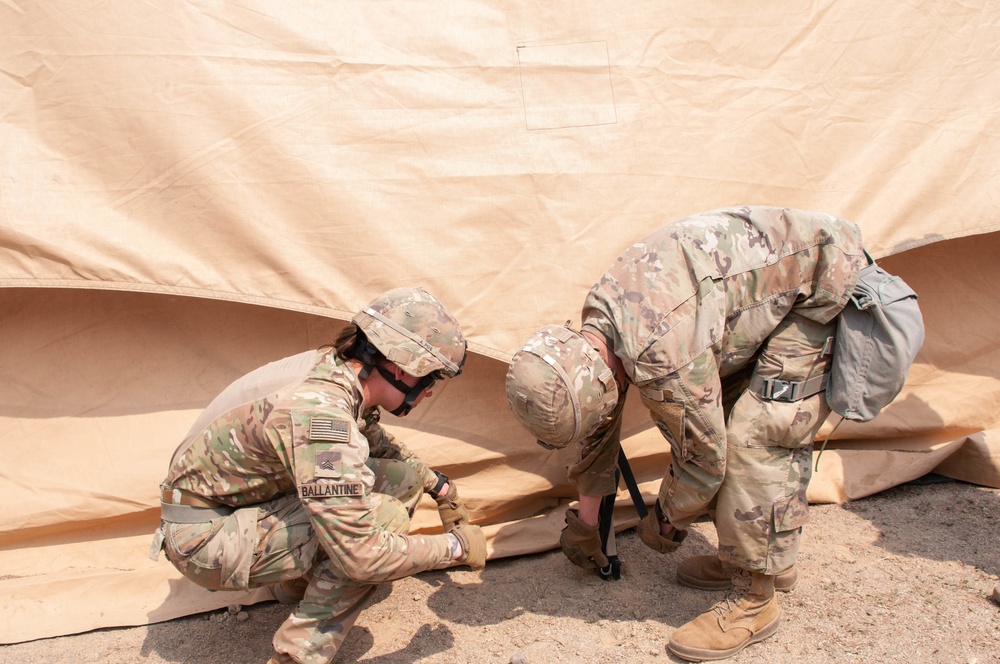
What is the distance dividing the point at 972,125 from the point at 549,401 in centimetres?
211

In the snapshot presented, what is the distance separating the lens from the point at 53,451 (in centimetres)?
284

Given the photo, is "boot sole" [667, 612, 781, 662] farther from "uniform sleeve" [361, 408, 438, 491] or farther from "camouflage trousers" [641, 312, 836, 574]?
"uniform sleeve" [361, 408, 438, 491]

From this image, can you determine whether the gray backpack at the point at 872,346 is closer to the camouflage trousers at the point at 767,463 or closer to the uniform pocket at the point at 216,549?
the camouflage trousers at the point at 767,463

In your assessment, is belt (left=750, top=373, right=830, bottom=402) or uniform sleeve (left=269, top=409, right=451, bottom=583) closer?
uniform sleeve (left=269, top=409, right=451, bottom=583)

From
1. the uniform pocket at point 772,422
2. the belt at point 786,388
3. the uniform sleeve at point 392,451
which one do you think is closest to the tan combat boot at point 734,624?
the uniform pocket at point 772,422

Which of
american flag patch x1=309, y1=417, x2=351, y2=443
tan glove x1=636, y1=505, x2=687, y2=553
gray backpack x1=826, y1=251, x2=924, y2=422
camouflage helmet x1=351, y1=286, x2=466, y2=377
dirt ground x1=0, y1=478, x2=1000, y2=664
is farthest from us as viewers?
tan glove x1=636, y1=505, x2=687, y2=553

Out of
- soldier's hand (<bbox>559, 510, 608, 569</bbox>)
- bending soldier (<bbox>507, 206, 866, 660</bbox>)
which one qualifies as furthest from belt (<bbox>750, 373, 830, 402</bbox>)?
soldier's hand (<bbox>559, 510, 608, 569</bbox>)

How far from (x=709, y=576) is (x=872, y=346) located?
3.07 ft

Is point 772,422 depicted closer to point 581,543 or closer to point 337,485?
point 581,543

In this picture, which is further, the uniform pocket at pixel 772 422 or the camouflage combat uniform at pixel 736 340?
the uniform pocket at pixel 772 422

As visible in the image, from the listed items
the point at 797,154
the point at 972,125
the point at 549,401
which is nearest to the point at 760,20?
the point at 797,154

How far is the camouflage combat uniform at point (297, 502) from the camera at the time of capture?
2.07 metres

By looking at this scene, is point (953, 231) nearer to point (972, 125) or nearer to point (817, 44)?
point (972, 125)

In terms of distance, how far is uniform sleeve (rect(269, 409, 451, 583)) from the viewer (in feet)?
6.75
